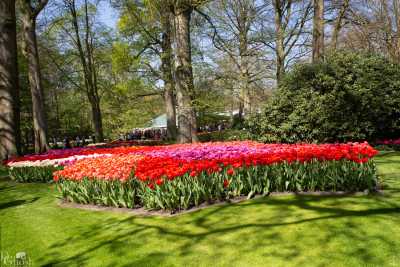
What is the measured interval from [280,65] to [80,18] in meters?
17.0

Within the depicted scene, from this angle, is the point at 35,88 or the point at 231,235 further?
the point at 35,88

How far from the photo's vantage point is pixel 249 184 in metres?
6.02

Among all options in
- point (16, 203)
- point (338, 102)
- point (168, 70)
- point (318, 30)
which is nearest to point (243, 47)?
point (168, 70)

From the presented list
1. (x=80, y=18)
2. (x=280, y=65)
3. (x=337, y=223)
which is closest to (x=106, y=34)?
(x=80, y=18)

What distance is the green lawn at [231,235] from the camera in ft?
12.3

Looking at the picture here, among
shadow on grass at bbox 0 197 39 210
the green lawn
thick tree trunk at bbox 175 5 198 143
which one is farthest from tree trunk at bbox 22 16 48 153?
the green lawn

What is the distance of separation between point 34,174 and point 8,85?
565cm

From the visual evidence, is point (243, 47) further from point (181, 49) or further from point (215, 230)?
point (215, 230)

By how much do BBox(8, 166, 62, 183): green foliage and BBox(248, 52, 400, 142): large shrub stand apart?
305 inches

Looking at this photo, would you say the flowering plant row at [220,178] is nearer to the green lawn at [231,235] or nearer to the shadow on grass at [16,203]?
the green lawn at [231,235]

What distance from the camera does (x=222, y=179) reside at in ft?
19.3

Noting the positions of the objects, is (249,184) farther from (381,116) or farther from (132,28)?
(132,28)

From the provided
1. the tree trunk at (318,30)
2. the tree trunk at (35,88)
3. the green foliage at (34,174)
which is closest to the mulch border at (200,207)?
the green foliage at (34,174)

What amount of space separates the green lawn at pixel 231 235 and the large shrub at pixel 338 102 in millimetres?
5690
